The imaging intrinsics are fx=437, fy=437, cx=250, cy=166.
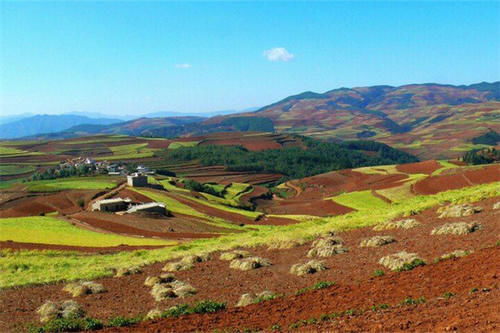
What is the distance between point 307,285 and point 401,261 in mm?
4230

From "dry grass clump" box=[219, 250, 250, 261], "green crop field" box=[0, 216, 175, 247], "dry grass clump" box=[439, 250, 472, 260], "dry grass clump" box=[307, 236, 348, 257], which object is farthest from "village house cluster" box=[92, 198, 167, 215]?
"dry grass clump" box=[439, 250, 472, 260]

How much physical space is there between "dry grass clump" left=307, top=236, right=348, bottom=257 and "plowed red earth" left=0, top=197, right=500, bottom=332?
58cm

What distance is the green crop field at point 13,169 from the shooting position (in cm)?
14979

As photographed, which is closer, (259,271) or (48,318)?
(48,318)

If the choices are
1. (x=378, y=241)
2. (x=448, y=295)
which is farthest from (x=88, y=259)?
(x=448, y=295)

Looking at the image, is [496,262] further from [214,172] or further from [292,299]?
[214,172]

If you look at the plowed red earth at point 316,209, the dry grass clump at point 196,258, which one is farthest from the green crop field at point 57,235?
the plowed red earth at point 316,209

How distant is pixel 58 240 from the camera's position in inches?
1720

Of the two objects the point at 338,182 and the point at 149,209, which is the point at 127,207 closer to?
the point at 149,209

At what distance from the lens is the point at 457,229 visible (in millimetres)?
→ 23078

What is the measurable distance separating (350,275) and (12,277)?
66.1ft

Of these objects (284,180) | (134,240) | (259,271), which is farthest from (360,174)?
(259,271)

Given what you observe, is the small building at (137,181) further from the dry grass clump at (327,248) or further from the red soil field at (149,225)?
the dry grass clump at (327,248)

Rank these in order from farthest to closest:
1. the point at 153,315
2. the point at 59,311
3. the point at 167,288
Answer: the point at 167,288
the point at 59,311
the point at 153,315
